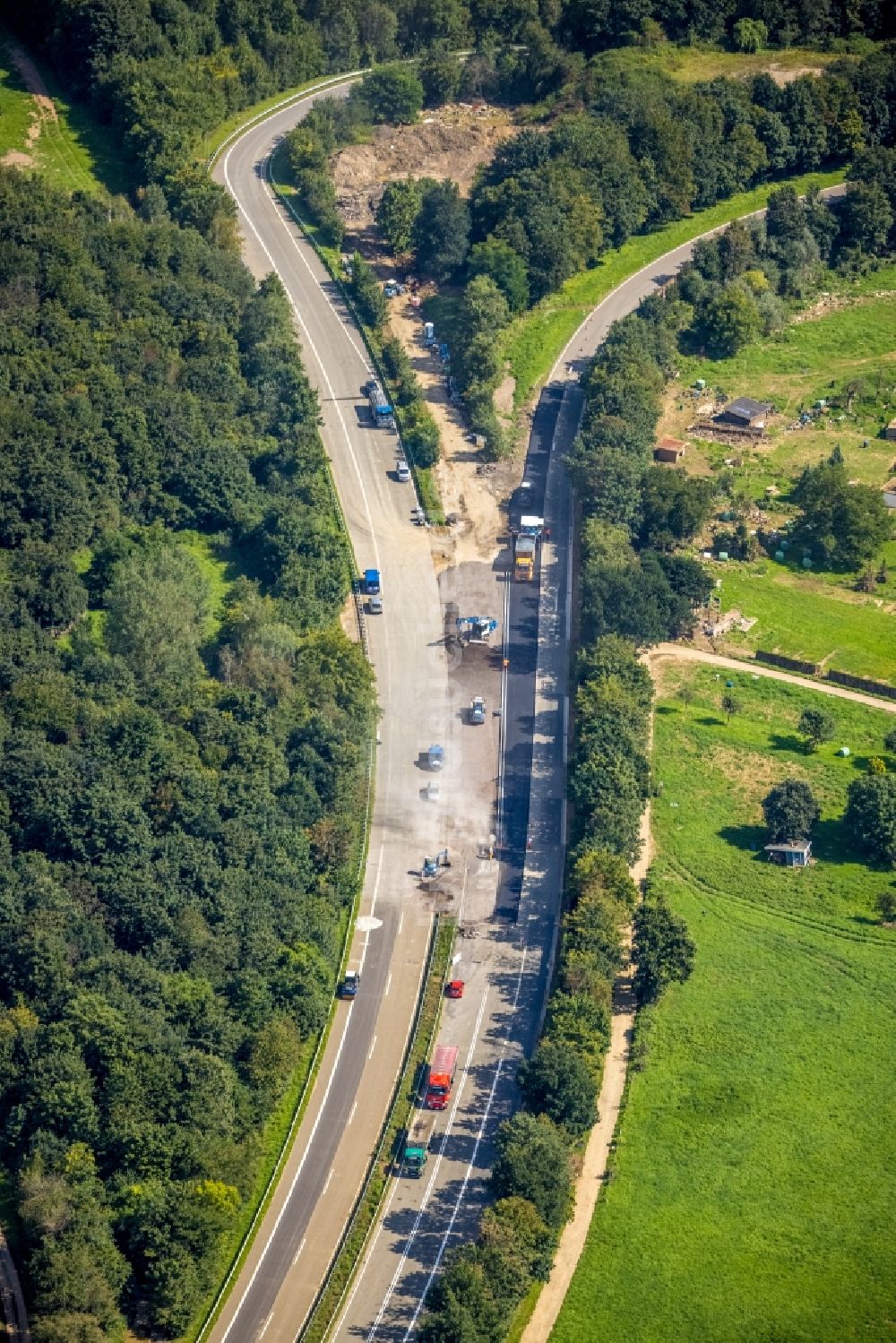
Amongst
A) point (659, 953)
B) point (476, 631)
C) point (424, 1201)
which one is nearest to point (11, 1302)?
point (424, 1201)

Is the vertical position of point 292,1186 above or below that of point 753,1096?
below

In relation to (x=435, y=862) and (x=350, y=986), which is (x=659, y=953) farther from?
(x=350, y=986)

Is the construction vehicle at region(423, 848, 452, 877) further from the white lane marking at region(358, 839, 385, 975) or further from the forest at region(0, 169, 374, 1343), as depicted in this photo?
the forest at region(0, 169, 374, 1343)

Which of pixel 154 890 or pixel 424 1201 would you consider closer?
pixel 424 1201

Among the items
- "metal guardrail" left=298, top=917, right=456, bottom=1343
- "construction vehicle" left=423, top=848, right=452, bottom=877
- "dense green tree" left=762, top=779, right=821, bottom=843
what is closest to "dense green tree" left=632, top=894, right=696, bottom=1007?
"metal guardrail" left=298, top=917, right=456, bottom=1343

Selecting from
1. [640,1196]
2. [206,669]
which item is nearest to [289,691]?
[206,669]

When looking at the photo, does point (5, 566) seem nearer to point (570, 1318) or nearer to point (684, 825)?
point (684, 825)
